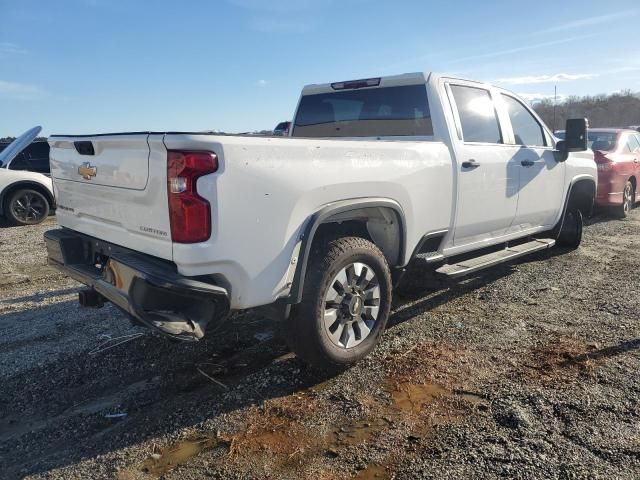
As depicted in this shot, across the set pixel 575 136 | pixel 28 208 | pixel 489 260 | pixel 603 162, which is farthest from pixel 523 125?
pixel 28 208

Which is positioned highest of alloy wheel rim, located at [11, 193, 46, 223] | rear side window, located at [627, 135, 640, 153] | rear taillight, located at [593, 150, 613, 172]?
rear side window, located at [627, 135, 640, 153]

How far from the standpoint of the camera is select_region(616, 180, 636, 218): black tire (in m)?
9.41

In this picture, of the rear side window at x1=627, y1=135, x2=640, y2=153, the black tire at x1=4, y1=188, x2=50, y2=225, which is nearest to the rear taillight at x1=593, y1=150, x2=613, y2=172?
the rear side window at x1=627, y1=135, x2=640, y2=153

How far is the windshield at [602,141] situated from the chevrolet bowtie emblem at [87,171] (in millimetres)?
8995

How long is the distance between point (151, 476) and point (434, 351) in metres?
2.19

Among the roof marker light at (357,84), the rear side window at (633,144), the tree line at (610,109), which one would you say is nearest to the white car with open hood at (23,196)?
the roof marker light at (357,84)

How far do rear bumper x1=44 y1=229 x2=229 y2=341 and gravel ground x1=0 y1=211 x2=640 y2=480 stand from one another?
0.65m

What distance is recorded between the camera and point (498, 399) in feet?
10.2

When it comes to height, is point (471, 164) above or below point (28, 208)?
above

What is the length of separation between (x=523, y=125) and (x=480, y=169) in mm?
1392

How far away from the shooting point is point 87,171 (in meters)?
3.35

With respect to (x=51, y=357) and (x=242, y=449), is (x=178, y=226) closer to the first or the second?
(x=242, y=449)

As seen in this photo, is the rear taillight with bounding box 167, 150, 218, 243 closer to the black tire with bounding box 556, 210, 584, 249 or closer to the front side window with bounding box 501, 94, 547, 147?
the front side window with bounding box 501, 94, 547, 147

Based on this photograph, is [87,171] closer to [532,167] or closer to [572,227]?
[532,167]
